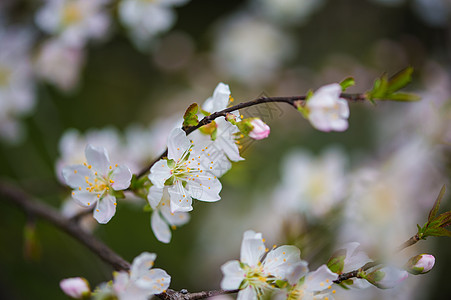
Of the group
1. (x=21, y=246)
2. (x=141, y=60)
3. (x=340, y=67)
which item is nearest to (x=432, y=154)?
(x=340, y=67)

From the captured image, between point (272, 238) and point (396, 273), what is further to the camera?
point (272, 238)

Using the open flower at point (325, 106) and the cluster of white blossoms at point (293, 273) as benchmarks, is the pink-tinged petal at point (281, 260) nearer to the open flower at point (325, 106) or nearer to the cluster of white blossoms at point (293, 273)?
the cluster of white blossoms at point (293, 273)

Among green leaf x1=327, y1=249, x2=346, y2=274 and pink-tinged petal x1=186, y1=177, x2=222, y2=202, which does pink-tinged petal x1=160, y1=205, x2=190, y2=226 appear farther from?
green leaf x1=327, y1=249, x2=346, y2=274

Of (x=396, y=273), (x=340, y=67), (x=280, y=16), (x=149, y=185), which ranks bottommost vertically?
(x=396, y=273)

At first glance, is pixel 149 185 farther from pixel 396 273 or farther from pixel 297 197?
pixel 297 197

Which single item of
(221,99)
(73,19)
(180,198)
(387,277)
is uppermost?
(73,19)

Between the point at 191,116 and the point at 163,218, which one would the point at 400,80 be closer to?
the point at 191,116

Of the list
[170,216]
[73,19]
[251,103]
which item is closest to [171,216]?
[170,216]
